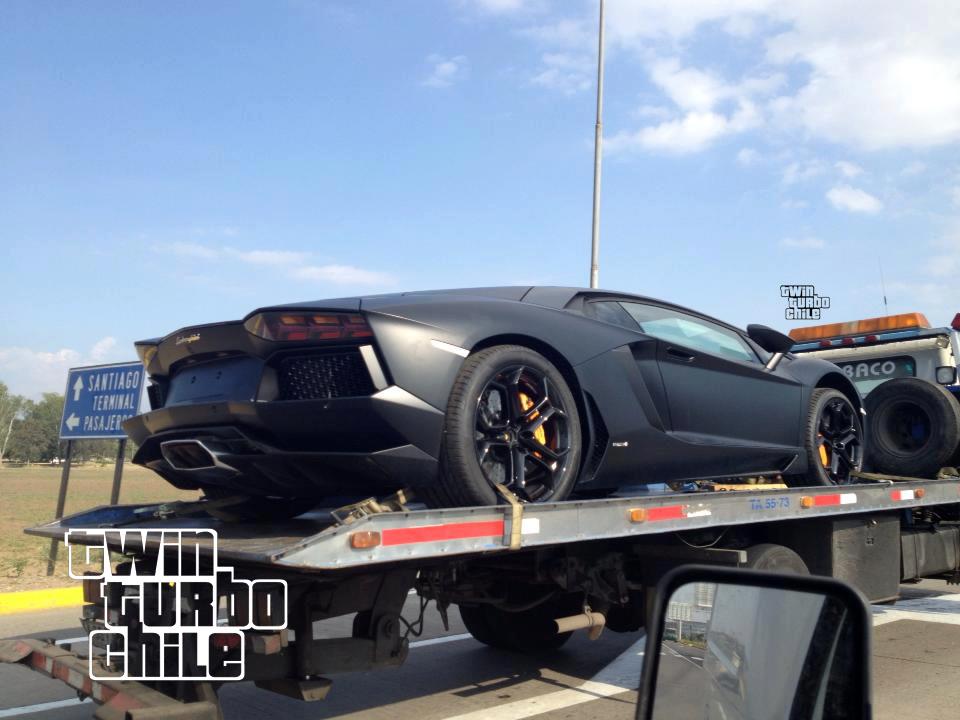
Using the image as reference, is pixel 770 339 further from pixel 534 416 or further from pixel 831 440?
pixel 534 416

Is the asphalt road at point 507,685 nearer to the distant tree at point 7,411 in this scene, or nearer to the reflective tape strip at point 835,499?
the reflective tape strip at point 835,499

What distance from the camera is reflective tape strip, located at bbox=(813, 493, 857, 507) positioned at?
18.2ft

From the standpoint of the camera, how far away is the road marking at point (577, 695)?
16.2ft

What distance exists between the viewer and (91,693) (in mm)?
3426

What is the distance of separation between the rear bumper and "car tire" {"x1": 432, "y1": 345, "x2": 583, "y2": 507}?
115 millimetres

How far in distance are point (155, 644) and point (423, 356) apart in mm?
1517

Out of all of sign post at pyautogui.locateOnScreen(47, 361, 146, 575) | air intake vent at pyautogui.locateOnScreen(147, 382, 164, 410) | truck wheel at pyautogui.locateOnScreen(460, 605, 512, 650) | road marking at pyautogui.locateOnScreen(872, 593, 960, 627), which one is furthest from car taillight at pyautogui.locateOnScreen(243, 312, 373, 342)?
sign post at pyautogui.locateOnScreen(47, 361, 146, 575)

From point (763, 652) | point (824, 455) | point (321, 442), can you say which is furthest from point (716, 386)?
point (763, 652)

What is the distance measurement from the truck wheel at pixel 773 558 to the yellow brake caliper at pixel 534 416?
1736 millimetres

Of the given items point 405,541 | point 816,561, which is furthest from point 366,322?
point 816,561

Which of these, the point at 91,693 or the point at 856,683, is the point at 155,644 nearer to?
the point at 91,693

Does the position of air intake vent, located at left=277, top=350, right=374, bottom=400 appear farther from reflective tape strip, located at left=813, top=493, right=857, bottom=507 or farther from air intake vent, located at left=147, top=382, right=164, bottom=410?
reflective tape strip, located at left=813, top=493, right=857, bottom=507

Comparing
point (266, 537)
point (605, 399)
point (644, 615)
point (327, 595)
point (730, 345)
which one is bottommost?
point (644, 615)

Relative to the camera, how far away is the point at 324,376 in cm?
376
